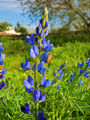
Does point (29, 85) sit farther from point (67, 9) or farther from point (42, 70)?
point (67, 9)

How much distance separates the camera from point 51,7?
36.9ft

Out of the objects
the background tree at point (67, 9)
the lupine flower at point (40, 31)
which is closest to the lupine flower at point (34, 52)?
the lupine flower at point (40, 31)

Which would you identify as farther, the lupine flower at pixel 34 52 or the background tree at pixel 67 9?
the background tree at pixel 67 9

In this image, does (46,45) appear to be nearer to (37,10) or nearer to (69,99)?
(69,99)

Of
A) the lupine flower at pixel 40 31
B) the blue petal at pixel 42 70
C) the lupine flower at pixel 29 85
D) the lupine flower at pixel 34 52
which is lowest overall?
the lupine flower at pixel 29 85

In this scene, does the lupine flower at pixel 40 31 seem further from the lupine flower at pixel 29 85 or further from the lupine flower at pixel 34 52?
the lupine flower at pixel 29 85

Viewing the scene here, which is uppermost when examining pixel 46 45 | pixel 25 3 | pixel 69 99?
pixel 25 3

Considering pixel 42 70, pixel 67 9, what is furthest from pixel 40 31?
pixel 67 9

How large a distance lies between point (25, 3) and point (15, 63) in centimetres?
709

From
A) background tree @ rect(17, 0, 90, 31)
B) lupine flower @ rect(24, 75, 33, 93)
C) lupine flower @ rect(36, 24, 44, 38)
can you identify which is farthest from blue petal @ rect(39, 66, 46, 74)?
background tree @ rect(17, 0, 90, 31)

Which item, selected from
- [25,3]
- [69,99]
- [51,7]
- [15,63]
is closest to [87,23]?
[51,7]

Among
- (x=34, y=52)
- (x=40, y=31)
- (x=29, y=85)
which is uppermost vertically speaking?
(x=40, y=31)

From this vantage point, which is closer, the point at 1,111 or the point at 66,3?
the point at 1,111

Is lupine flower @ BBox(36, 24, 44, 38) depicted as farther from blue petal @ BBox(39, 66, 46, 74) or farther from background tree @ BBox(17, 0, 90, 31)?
background tree @ BBox(17, 0, 90, 31)
